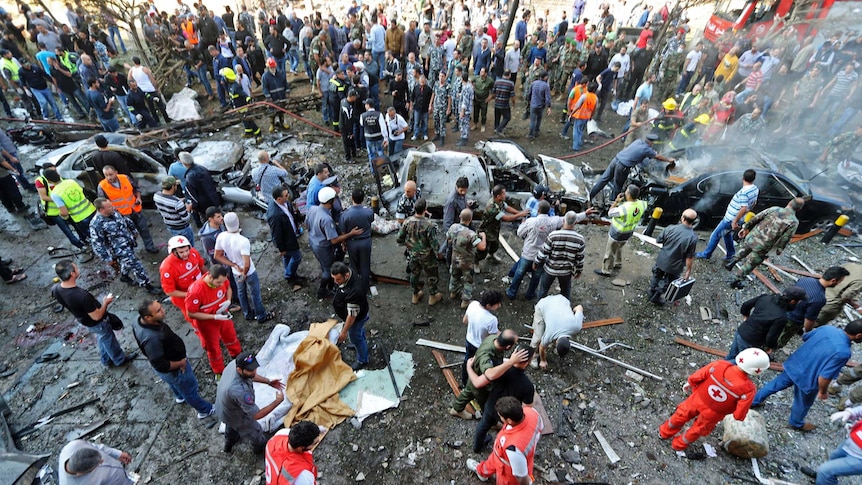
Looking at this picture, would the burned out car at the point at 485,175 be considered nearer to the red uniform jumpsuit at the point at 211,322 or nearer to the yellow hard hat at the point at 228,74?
the red uniform jumpsuit at the point at 211,322

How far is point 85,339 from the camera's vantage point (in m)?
5.86

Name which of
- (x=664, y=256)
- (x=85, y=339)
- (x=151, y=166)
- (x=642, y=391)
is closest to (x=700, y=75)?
(x=664, y=256)

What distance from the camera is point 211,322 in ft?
15.9

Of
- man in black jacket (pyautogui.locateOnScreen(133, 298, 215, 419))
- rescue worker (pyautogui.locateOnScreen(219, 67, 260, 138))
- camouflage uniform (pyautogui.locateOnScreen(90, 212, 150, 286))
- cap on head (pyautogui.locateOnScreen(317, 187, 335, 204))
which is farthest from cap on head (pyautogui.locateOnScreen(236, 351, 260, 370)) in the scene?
rescue worker (pyautogui.locateOnScreen(219, 67, 260, 138))

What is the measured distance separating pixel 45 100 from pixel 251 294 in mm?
11482

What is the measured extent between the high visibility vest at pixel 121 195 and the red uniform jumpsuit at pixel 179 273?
2.71m

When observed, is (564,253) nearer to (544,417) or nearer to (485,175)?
(544,417)

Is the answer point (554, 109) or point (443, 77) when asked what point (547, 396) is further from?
point (554, 109)

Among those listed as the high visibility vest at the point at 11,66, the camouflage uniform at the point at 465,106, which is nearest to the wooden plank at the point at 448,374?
the camouflage uniform at the point at 465,106

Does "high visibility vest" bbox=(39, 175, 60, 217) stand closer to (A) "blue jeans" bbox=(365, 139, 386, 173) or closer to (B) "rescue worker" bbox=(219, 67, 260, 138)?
(B) "rescue worker" bbox=(219, 67, 260, 138)

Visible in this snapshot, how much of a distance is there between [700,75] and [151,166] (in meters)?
16.7

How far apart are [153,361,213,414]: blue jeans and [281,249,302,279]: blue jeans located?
2.45 meters

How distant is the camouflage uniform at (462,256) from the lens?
19.3ft

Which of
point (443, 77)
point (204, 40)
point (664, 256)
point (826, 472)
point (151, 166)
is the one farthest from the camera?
point (204, 40)
